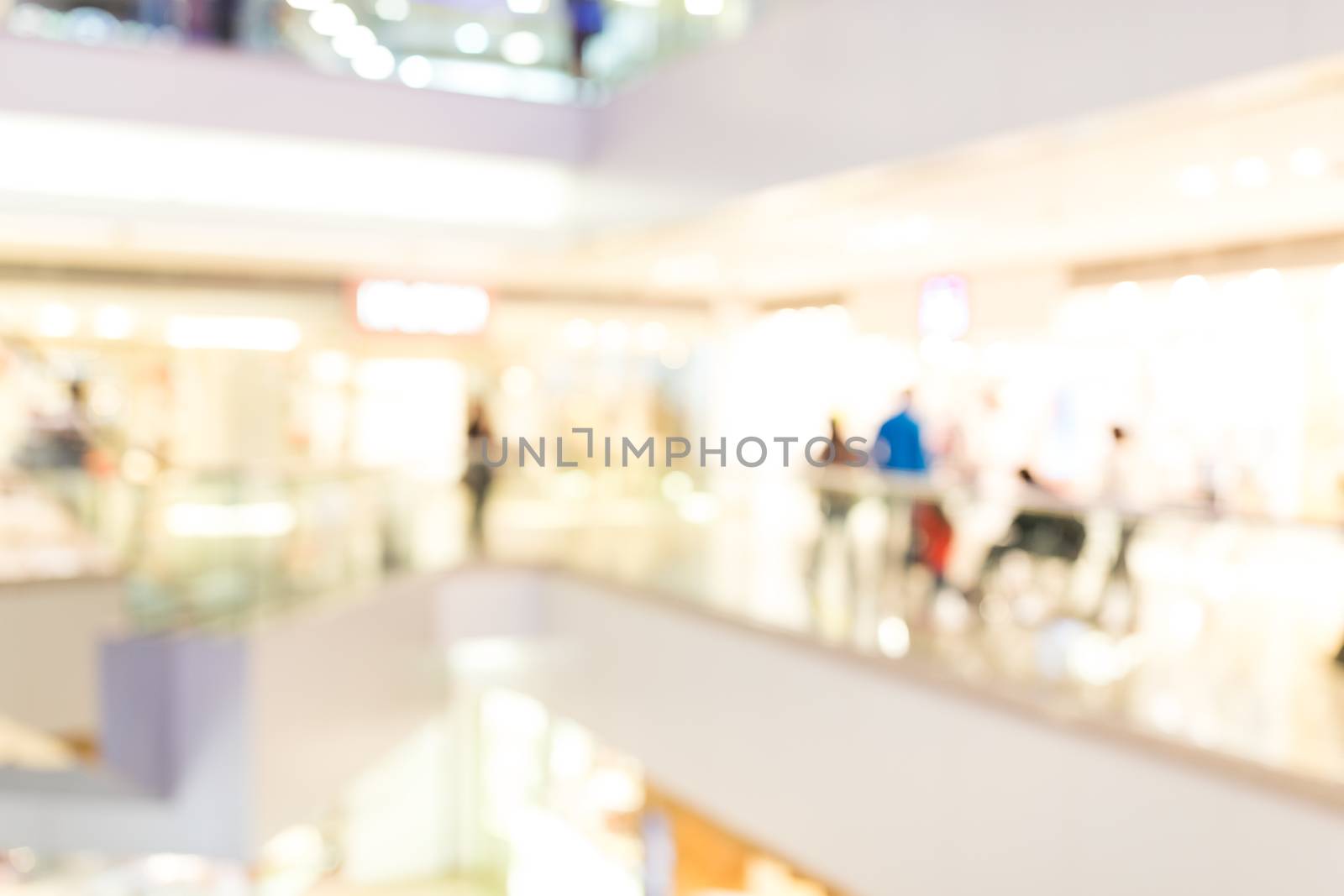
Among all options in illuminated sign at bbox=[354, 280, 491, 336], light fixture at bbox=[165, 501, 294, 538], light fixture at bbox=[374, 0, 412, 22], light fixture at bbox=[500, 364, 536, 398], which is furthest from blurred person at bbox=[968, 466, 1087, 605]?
light fixture at bbox=[500, 364, 536, 398]

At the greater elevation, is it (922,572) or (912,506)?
(912,506)

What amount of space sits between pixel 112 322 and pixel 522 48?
5.25 metres

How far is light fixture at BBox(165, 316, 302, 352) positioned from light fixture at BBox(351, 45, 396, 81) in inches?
147

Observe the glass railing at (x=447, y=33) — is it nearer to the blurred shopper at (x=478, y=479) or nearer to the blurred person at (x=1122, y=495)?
the blurred shopper at (x=478, y=479)

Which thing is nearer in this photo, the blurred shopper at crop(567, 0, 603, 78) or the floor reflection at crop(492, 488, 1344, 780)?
the floor reflection at crop(492, 488, 1344, 780)

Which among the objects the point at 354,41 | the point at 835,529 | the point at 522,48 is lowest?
the point at 835,529

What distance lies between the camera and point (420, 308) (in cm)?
1444

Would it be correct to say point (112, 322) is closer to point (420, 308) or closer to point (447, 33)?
point (420, 308)

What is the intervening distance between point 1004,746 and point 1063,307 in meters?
7.33

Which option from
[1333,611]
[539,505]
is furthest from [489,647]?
[1333,611]

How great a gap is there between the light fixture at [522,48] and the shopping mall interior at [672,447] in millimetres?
27

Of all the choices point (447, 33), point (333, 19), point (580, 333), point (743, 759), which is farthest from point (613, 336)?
point (743, 759)

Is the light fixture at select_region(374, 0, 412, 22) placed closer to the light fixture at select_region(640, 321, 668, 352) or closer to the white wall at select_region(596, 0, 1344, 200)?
the white wall at select_region(596, 0, 1344, 200)

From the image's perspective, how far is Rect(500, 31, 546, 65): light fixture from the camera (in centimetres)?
1215
